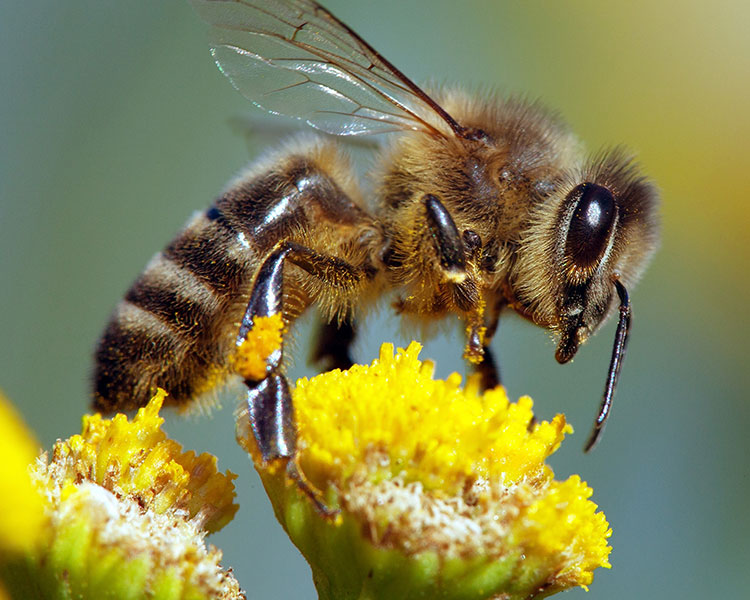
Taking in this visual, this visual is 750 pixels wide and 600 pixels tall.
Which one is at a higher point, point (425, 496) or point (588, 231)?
point (588, 231)

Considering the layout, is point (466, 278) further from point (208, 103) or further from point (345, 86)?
point (208, 103)

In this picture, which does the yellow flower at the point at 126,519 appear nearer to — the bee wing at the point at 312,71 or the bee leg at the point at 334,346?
the bee leg at the point at 334,346

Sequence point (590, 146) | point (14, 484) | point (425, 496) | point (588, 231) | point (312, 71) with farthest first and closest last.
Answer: point (590, 146), point (312, 71), point (588, 231), point (425, 496), point (14, 484)

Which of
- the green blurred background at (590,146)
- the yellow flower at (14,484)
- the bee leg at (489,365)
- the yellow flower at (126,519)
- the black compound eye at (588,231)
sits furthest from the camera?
the green blurred background at (590,146)

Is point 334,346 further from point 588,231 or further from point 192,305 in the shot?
point 588,231

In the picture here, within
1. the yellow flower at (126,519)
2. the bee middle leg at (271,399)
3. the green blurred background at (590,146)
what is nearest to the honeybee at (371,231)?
the bee middle leg at (271,399)

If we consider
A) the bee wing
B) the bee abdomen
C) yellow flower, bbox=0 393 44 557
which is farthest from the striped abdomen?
yellow flower, bbox=0 393 44 557

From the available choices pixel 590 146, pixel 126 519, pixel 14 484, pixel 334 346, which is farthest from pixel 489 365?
pixel 590 146
